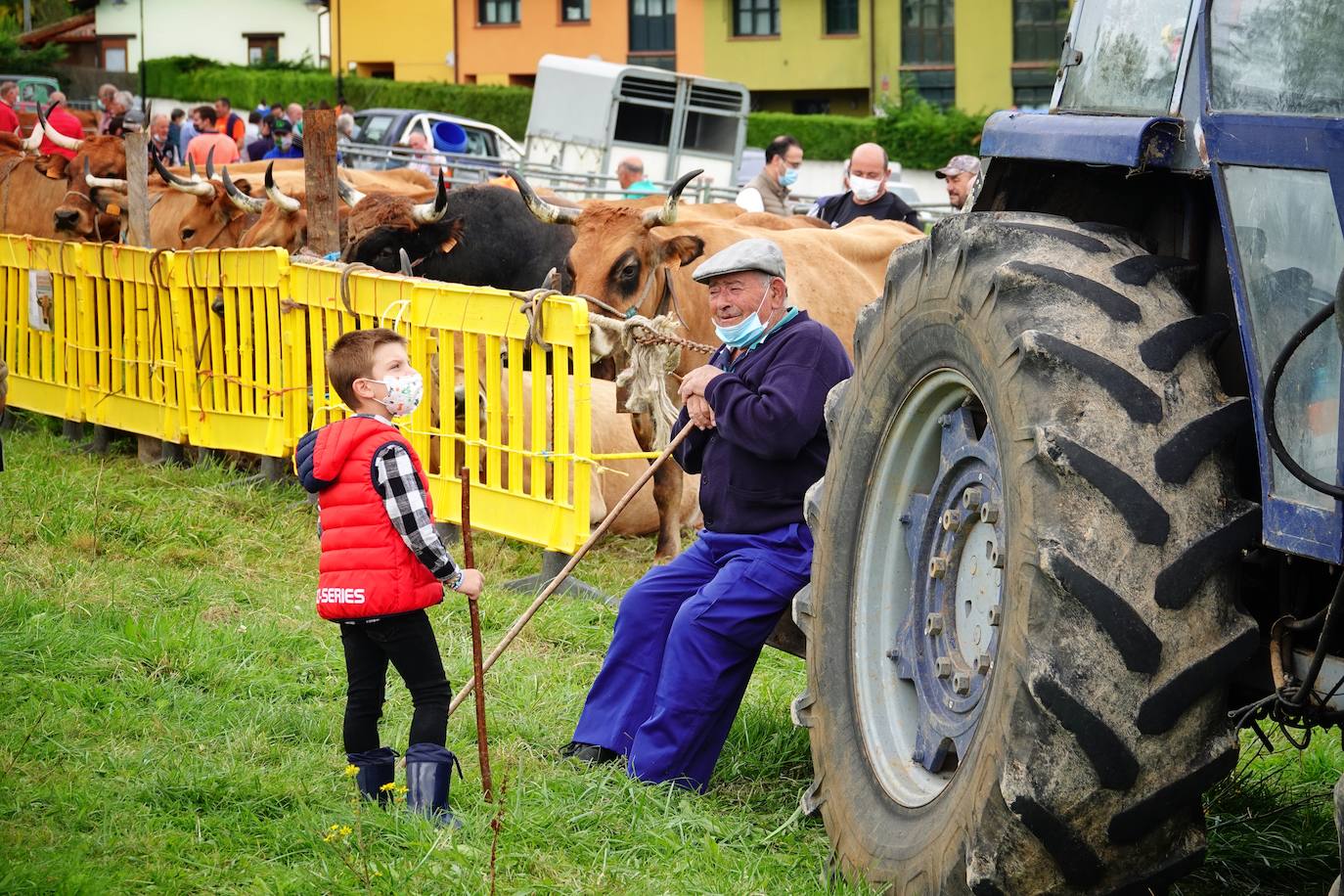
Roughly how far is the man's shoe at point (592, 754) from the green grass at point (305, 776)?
86 mm

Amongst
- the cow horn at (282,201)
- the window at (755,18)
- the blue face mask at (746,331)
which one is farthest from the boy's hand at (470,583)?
the window at (755,18)

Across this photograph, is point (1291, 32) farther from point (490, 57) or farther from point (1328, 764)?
point (490, 57)

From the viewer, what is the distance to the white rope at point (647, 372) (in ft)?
26.0

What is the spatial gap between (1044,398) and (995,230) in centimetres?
58

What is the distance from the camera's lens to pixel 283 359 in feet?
32.4

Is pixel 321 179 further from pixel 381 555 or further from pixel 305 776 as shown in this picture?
pixel 381 555

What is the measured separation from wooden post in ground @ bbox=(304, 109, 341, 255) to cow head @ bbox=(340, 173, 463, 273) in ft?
2.16

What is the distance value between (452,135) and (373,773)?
25.0 m

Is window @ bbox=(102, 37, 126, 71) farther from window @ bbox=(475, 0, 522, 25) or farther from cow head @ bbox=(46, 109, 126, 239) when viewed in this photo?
cow head @ bbox=(46, 109, 126, 239)

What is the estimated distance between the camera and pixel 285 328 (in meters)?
9.83

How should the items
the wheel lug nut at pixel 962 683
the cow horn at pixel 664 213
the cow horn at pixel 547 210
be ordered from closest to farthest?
the wheel lug nut at pixel 962 683 → the cow horn at pixel 664 213 → the cow horn at pixel 547 210

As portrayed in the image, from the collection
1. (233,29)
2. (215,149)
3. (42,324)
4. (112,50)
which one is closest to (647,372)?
(42,324)

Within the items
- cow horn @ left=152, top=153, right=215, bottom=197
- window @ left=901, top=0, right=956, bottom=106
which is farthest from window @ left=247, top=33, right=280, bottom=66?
cow horn @ left=152, top=153, right=215, bottom=197

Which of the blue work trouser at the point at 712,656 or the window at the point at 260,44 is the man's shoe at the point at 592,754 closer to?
the blue work trouser at the point at 712,656
